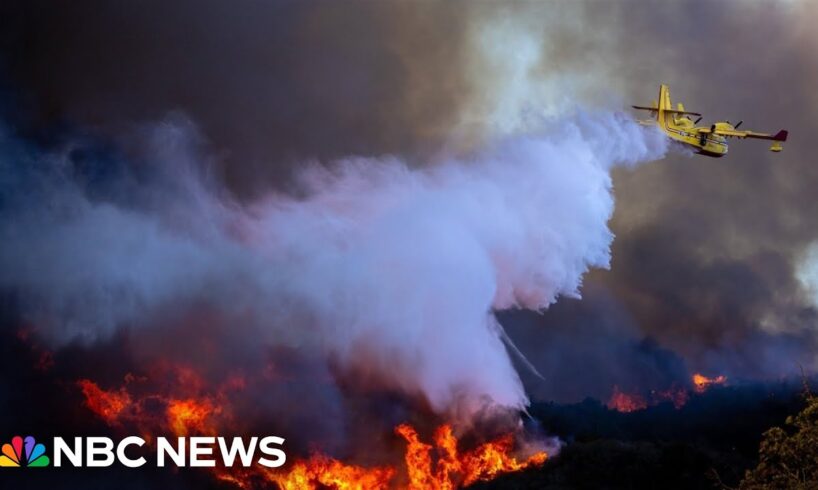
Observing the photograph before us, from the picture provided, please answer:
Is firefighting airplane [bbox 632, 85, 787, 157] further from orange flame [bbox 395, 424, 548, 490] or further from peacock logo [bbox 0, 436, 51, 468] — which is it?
peacock logo [bbox 0, 436, 51, 468]

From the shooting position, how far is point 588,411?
77812 mm

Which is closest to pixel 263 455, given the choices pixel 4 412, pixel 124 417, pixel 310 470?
pixel 310 470

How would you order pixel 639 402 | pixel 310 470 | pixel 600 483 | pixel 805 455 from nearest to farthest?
pixel 805 455
pixel 310 470
pixel 600 483
pixel 639 402

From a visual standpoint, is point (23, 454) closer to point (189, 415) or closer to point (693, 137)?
point (189, 415)

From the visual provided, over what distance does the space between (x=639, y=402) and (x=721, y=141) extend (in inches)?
1368

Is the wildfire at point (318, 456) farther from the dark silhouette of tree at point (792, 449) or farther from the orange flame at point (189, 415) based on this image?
the dark silhouette of tree at point (792, 449)

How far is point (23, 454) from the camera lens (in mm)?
60219

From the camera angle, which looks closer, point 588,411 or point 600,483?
point 600,483

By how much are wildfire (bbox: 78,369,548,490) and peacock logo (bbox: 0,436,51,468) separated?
5.46m

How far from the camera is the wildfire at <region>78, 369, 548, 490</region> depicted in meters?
56.2

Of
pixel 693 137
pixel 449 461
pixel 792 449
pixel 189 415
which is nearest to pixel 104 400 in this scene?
pixel 189 415

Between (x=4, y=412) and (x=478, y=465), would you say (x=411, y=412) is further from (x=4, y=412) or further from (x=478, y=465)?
(x=4, y=412)

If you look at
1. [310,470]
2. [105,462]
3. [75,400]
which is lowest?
[310,470]

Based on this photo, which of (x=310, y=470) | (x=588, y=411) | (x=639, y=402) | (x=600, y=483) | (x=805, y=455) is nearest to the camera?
(x=805, y=455)
